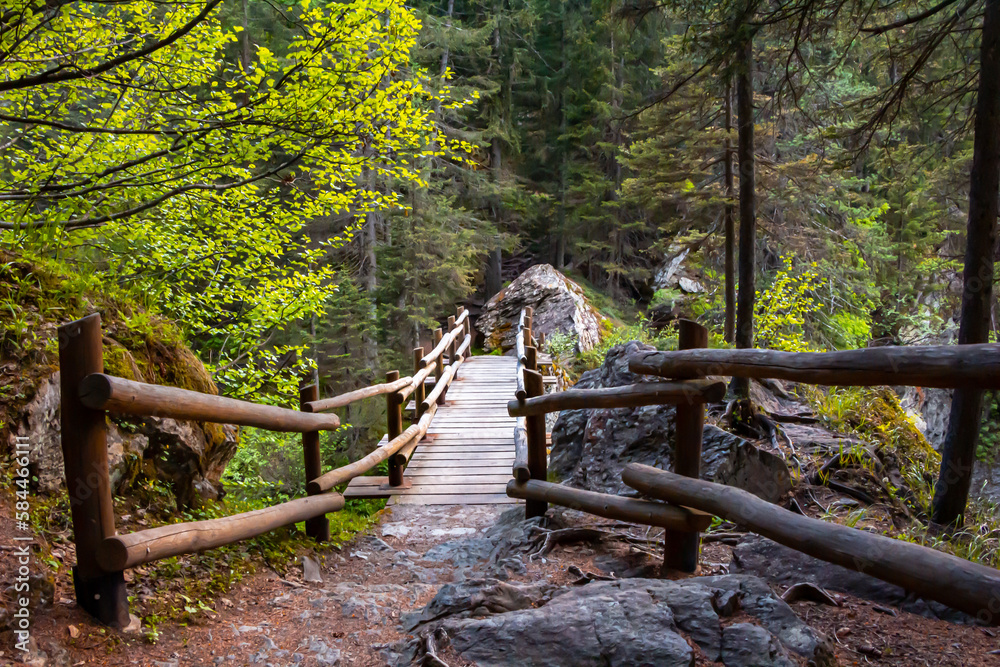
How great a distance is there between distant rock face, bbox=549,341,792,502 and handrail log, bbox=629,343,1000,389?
196 centimetres

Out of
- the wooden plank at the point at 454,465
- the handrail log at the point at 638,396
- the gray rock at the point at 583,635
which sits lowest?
the wooden plank at the point at 454,465

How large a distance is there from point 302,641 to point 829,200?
49.3 ft

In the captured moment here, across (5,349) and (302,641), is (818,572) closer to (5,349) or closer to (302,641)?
(302,641)

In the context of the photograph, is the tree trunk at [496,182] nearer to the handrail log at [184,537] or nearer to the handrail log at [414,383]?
the handrail log at [414,383]

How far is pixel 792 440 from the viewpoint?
591 cm

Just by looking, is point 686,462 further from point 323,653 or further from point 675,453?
point 323,653

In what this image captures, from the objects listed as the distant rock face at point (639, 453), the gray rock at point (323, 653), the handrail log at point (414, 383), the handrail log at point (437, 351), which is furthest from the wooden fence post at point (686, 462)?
the handrail log at point (437, 351)

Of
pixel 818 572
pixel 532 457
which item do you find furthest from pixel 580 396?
pixel 818 572

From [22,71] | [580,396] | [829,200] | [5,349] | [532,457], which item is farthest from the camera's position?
[829,200]

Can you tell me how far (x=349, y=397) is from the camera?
5.35 metres

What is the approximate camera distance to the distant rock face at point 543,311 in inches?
688

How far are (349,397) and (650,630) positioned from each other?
11.9 ft

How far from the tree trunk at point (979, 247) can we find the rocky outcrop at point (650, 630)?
10.9ft

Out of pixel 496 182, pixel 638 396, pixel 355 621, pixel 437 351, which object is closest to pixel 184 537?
pixel 355 621
